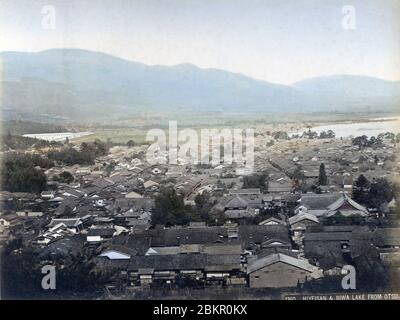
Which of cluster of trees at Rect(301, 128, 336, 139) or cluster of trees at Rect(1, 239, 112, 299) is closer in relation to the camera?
cluster of trees at Rect(1, 239, 112, 299)

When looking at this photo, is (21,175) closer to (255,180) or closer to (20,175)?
(20,175)

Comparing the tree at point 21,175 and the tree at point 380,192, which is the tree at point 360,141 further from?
the tree at point 21,175

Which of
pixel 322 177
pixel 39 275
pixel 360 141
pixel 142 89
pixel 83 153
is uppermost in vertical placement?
pixel 142 89

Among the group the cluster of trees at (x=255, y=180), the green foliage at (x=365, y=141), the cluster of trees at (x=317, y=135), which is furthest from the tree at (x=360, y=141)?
the cluster of trees at (x=255, y=180)

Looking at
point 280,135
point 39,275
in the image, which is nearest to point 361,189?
point 280,135

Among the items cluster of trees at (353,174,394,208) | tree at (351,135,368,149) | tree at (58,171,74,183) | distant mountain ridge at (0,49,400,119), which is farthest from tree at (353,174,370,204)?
tree at (58,171,74,183)

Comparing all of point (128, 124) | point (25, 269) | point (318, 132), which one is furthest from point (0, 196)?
point (318, 132)

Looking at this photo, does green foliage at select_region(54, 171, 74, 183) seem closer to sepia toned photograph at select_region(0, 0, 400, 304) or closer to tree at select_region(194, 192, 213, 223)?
sepia toned photograph at select_region(0, 0, 400, 304)

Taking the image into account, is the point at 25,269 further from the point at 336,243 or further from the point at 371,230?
Answer: the point at 371,230
